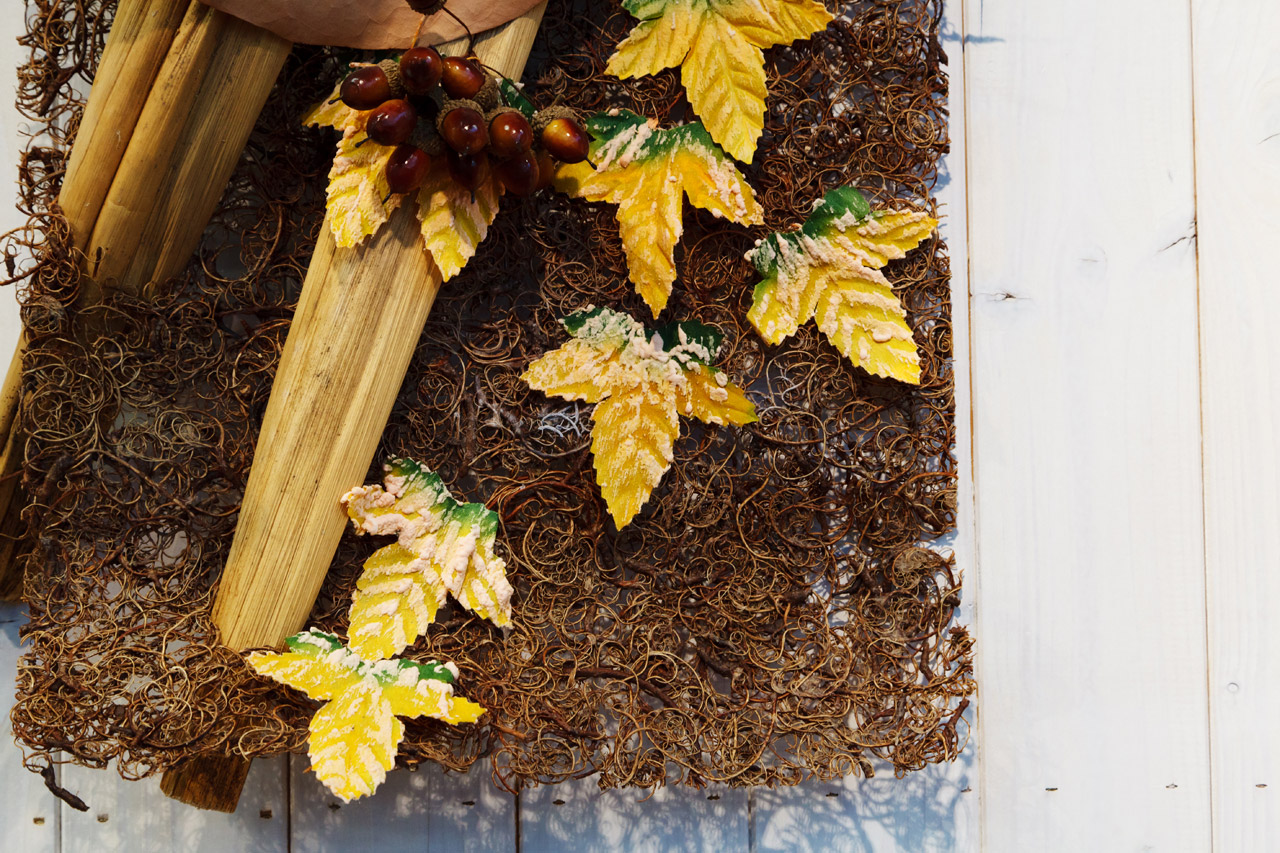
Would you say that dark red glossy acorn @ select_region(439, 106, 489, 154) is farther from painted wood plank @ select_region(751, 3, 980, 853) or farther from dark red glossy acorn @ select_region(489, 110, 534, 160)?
painted wood plank @ select_region(751, 3, 980, 853)

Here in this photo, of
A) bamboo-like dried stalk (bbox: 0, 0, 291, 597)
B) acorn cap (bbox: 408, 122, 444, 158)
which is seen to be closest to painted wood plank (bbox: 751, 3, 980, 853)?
acorn cap (bbox: 408, 122, 444, 158)

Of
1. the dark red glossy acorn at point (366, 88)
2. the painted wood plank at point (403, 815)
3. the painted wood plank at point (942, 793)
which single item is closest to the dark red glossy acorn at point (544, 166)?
the dark red glossy acorn at point (366, 88)

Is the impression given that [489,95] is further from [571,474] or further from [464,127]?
[571,474]

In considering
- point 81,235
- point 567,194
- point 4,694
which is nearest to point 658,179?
point 567,194

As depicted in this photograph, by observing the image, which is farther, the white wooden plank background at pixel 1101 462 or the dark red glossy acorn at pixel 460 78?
the white wooden plank background at pixel 1101 462

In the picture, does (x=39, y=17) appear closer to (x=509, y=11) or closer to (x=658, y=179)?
(x=509, y=11)

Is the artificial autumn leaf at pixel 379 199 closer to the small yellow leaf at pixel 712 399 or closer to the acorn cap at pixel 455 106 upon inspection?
the acorn cap at pixel 455 106
